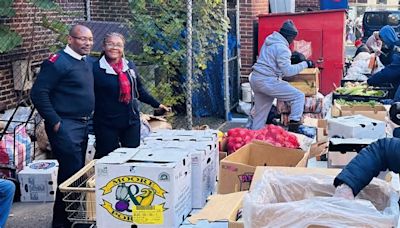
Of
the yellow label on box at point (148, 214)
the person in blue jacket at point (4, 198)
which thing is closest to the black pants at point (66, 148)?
the person in blue jacket at point (4, 198)

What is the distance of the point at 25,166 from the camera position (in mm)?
7137

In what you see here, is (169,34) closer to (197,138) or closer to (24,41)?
(24,41)

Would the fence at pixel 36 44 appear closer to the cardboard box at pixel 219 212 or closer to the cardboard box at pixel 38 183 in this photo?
the cardboard box at pixel 38 183

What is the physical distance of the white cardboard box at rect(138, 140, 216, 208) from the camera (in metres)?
3.79

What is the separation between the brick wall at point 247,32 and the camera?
455 inches

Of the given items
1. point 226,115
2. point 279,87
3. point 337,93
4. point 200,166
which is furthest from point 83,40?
point 226,115

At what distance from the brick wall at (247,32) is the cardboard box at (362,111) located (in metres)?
5.30

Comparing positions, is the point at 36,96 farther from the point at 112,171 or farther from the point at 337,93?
the point at 337,93

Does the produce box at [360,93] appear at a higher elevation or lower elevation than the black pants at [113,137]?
higher

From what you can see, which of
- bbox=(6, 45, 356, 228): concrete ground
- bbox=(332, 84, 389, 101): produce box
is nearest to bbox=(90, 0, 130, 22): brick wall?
bbox=(332, 84, 389, 101): produce box

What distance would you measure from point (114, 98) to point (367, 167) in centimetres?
325

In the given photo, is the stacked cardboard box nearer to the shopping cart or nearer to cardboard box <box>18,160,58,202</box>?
cardboard box <box>18,160,58,202</box>

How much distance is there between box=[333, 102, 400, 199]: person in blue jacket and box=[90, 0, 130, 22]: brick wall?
29.2 feet

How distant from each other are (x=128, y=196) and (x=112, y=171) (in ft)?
0.53
